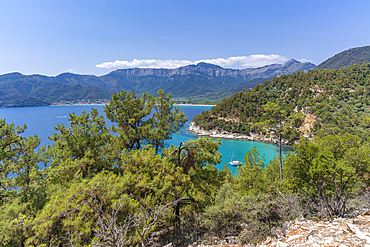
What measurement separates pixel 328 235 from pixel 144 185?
5533mm

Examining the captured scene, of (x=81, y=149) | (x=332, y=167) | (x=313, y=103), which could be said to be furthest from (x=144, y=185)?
(x=313, y=103)

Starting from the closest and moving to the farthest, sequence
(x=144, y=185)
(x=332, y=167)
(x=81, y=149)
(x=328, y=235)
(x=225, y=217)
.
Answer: (x=328, y=235) → (x=144, y=185) → (x=332, y=167) → (x=225, y=217) → (x=81, y=149)

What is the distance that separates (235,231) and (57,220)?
22.8 feet

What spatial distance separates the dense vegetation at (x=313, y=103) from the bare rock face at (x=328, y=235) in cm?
3964

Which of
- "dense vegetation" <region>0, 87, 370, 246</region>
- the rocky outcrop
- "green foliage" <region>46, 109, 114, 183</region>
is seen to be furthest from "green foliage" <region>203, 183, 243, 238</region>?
"green foliage" <region>46, 109, 114, 183</region>

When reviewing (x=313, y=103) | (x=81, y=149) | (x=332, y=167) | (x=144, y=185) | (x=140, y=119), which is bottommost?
(x=313, y=103)

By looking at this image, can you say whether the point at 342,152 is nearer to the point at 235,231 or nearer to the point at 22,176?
the point at 235,231

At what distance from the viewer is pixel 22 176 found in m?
8.15

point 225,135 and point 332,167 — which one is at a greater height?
point 332,167

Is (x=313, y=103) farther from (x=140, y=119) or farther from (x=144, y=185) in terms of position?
(x=144, y=185)

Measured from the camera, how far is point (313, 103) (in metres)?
61.6

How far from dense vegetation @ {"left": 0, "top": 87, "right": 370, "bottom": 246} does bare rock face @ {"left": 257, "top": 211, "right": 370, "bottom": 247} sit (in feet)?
5.64

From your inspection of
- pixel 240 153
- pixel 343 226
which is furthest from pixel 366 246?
pixel 240 153

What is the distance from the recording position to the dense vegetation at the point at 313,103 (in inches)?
2012
